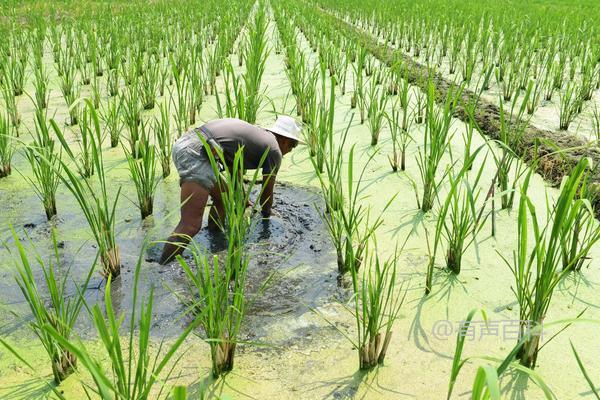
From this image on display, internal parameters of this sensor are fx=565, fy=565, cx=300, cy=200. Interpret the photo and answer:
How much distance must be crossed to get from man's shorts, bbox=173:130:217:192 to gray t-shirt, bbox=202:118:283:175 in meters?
0.09

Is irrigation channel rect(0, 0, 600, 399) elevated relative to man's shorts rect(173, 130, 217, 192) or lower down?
lower down

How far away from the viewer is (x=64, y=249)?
221 cm

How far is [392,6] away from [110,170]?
24.6 feet

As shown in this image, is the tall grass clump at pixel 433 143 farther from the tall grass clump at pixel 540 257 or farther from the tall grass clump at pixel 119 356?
the tall grass clump at pixel 119 356

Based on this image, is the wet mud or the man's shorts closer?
the wet mud

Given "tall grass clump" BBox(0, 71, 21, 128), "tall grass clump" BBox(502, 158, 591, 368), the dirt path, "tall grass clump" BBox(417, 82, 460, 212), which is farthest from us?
"tall grass clump" BBox(0, 71, 21, 128)

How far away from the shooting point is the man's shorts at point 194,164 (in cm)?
221

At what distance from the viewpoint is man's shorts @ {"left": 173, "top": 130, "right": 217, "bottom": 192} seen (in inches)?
87.1

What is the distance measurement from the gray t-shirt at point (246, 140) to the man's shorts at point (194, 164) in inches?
3.4

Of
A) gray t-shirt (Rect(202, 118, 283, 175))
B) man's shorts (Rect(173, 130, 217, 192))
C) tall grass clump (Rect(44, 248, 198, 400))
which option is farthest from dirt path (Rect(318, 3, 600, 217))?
tall grass clump (Rect(44, 248, 198, 400))

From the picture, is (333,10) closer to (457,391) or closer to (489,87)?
(489,87)

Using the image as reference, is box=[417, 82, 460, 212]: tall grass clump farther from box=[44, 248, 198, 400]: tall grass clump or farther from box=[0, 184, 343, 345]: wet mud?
box=[44, 248, 198, 400]: tall grass clump

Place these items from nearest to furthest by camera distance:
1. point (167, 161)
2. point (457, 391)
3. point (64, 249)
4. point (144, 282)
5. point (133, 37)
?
point (457, 391) → point (144, 282) → point (64, 249) → point (167, 161) → point (133, 37)

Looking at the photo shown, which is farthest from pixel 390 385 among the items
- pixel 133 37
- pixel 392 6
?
pixel 392 6
